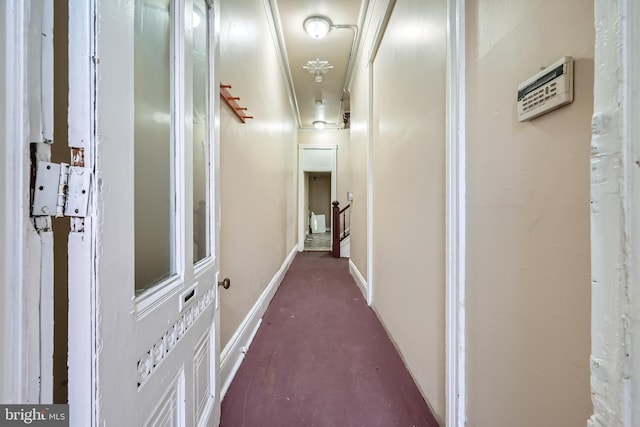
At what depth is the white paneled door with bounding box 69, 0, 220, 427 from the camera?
0.43 metres

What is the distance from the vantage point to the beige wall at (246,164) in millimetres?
1490

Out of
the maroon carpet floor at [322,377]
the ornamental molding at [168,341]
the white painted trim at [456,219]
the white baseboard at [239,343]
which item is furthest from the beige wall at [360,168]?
the ornamental molding at [168,341]

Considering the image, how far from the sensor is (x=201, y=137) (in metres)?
1.06

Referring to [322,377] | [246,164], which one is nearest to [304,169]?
[246,164]

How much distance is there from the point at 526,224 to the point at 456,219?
0.28m

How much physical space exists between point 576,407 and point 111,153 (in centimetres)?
108

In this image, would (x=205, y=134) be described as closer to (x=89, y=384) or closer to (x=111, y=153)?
(x=111, y=153)

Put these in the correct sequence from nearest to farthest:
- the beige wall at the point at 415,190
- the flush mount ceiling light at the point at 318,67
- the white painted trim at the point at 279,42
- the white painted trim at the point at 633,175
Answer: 1. the white painted trim at the point at 633,175
2. the beige wall at the point at 415,190
3. the white painted trim at the point at 279,42
4. the flush mount ceiling light at the point at 318,67

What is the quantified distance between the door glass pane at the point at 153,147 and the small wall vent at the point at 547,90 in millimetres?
986

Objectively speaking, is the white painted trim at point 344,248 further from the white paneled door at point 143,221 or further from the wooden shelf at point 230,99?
the white paneled door at point 143,221

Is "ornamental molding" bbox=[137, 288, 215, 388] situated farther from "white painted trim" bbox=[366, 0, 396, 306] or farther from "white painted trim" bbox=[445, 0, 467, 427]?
"white painted trim" bbox=[366, 0, 396, 306]

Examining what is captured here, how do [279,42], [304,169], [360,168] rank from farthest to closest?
[304,169] → [360,168] → [279,42]

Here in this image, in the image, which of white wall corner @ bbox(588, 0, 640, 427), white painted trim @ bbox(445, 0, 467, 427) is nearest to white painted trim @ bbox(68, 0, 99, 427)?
white wall corner @ bbox(588, 0, 640, 427)

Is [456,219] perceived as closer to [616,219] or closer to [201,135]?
[616,219]
